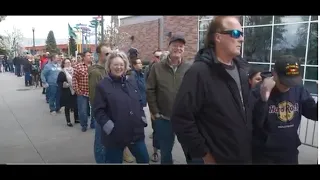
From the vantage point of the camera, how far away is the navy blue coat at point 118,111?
1538 mm

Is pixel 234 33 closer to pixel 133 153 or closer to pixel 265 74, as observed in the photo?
pixel 265 74

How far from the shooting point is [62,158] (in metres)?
1.68

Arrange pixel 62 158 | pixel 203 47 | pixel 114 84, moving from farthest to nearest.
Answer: pixel 62 158, pixel 114 84, pixel 203 47

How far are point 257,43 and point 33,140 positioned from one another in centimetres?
157

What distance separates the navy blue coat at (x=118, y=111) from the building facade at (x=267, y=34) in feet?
1.21

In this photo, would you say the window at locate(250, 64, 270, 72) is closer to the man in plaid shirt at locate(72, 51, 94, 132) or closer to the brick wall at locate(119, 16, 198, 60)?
the brick wall at locate(119, 16, 198, 60)

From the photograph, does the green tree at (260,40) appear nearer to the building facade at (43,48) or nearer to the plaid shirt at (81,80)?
the building facade at (43,48)

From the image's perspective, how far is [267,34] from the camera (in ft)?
4.35

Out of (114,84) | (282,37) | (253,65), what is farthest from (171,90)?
(282,37)

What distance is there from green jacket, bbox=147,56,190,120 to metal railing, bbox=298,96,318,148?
0.68 meters
